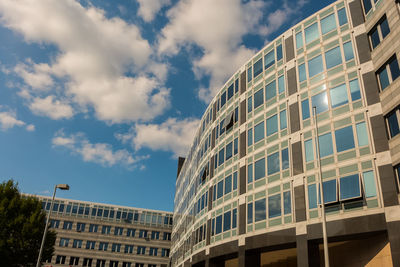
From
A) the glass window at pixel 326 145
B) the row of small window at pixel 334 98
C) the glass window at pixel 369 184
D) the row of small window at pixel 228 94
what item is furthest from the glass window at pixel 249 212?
the row of small window at pixel 228 94

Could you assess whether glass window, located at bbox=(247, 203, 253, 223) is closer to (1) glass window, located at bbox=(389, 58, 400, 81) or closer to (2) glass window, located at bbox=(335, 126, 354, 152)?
(2) glass window, located at bbox=(335, 126, 354, 152)

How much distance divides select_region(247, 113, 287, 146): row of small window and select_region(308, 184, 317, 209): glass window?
20.2 ft

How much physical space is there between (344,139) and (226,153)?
15345 mm

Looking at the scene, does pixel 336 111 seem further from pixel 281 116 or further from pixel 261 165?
pixel 261 165

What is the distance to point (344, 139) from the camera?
23953mm


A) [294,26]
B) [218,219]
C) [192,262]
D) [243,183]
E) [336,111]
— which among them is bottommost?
[192,262]

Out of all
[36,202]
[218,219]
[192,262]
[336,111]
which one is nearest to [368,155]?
[336,111]

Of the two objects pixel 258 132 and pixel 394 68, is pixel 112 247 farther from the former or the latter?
pixel 394 68

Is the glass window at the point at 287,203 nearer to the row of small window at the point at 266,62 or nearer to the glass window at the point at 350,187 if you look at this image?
the glass window at the point at 350,187

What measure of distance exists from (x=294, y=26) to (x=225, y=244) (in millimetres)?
21275

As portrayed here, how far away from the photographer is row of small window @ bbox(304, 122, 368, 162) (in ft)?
75.6

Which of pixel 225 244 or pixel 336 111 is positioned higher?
pixel 336 111

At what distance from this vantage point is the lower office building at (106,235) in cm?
7162

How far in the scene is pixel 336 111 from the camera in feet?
82.4
